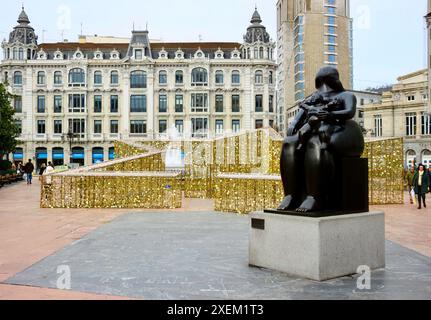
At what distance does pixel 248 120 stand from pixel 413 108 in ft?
62.1

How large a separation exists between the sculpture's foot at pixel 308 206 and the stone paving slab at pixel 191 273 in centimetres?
81

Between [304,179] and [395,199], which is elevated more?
[304,179]

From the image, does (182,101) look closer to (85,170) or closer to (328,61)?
(328,61)

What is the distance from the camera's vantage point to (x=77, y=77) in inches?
2338

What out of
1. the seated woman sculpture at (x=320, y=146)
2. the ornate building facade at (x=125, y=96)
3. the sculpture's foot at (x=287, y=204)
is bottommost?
the sculpture's foot at (x=287, y=204)

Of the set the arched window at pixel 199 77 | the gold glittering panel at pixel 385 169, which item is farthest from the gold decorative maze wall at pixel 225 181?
the arched window at pixel 199 77

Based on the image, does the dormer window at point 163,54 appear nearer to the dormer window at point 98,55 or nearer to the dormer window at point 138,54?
the dormer window at point 138,54

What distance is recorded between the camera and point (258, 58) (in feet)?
195

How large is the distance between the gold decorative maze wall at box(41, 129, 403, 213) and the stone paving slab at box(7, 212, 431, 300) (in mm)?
3766

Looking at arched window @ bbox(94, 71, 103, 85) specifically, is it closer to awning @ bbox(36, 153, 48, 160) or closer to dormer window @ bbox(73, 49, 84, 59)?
dormer window @ bbox(73, 49, 84, 59)

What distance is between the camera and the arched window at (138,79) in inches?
2325

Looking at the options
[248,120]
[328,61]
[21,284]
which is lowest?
[21,284]

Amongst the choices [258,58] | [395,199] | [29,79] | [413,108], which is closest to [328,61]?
[258,58]

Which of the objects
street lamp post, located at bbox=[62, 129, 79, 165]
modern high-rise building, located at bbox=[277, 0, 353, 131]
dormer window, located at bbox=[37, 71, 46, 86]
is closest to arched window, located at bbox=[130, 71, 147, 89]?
street lamp post, located at bbox=[62, 129, 79, 165]
